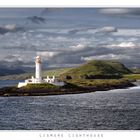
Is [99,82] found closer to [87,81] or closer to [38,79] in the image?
[87,81]

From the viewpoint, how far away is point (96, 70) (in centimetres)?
1384

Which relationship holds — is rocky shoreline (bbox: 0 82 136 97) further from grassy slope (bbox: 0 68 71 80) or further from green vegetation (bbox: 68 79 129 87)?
grassy slope (bbox: 0 68 71 80)

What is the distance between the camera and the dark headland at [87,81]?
13906mm

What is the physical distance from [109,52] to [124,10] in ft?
1.82

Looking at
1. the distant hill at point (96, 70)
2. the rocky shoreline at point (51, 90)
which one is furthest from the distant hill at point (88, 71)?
the rocky shoreline at point (51, 90)

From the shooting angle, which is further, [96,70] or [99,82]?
[99,82]

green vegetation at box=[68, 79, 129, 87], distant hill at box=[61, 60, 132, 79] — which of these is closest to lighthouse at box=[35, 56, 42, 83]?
distant hill at box=[61, 60, 132, 79]

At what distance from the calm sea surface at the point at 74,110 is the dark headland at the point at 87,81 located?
67 mm

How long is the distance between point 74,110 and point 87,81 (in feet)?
1.28

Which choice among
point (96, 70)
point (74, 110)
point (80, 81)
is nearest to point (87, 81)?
point (80, 81)

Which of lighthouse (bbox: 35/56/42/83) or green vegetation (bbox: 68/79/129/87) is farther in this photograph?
green vegetation (bbox: 68/79/129/87)

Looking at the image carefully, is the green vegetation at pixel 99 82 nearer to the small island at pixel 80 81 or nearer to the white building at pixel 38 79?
the small island at pixel 80 81

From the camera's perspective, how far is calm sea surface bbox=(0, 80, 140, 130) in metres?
13.9


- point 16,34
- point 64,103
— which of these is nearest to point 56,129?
point 64,103
